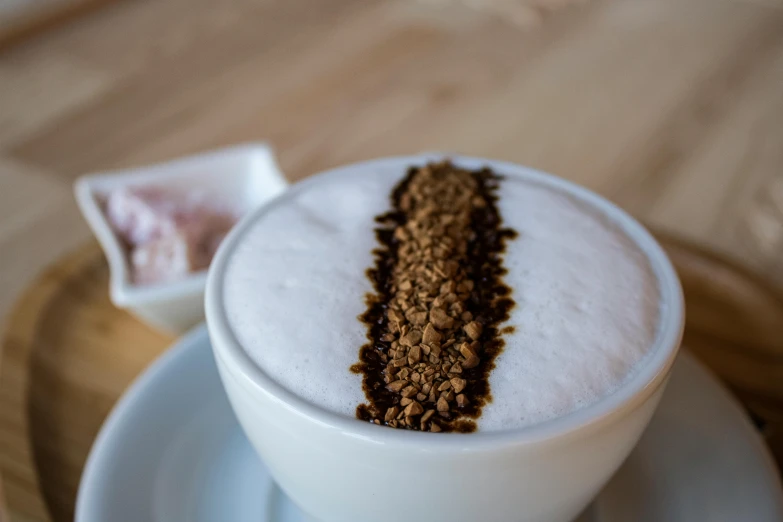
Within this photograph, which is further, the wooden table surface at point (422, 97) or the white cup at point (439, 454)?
the wooden table surface at point (422, 97)

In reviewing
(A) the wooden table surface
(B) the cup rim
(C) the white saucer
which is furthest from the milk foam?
(A) the wooden table surface

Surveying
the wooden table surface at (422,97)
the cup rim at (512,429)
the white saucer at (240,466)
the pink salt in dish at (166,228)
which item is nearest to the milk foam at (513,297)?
the cup rim at (512,429)

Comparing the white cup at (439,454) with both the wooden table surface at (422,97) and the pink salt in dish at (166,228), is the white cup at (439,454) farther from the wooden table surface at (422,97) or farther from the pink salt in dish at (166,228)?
the wooden table surface at (422,97)

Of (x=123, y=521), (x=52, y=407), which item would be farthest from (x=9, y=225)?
(x=123, y=521)

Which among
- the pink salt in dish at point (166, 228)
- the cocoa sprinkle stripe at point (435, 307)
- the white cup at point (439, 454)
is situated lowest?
the pink salt in dish at point (166, 228)

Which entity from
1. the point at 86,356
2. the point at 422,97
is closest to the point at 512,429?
the point at 86,356

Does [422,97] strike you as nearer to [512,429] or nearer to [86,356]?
[86,356]

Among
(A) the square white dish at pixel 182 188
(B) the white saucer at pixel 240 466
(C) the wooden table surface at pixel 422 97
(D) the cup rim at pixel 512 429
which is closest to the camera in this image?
(D) the cup rim at pixel 512 429
